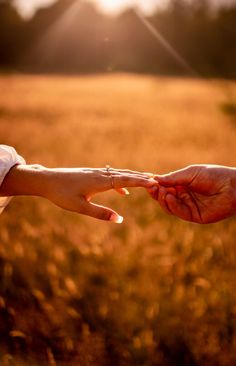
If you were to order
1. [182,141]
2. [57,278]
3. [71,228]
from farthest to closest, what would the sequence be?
[182,141]
[71,228]
[57,278]

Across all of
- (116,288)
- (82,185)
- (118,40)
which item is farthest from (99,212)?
(118,40)

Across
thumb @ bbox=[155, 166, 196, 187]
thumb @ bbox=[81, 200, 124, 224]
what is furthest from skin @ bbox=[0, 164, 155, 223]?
thumb @ bbox=[155, 166, 196, 187]

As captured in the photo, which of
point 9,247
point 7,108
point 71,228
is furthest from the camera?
point 7,108

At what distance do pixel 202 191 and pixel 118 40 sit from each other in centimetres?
3777

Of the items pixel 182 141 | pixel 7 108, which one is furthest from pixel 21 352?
pixel 7 108

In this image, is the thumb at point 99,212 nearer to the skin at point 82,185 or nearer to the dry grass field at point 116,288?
the skin at point 82,185

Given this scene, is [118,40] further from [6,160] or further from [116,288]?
[6,160]

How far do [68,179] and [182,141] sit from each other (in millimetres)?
6881

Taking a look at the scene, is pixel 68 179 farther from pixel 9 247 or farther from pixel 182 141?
pixel 182 141

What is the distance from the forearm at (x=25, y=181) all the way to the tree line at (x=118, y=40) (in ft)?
83.8

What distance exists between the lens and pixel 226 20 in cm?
3256

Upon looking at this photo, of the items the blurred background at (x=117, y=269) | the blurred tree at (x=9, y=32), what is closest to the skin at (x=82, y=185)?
the blurred background at (x=117, y=269)

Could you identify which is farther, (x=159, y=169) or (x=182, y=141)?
(x=182, y=141)

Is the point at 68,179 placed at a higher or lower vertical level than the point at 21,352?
higher
